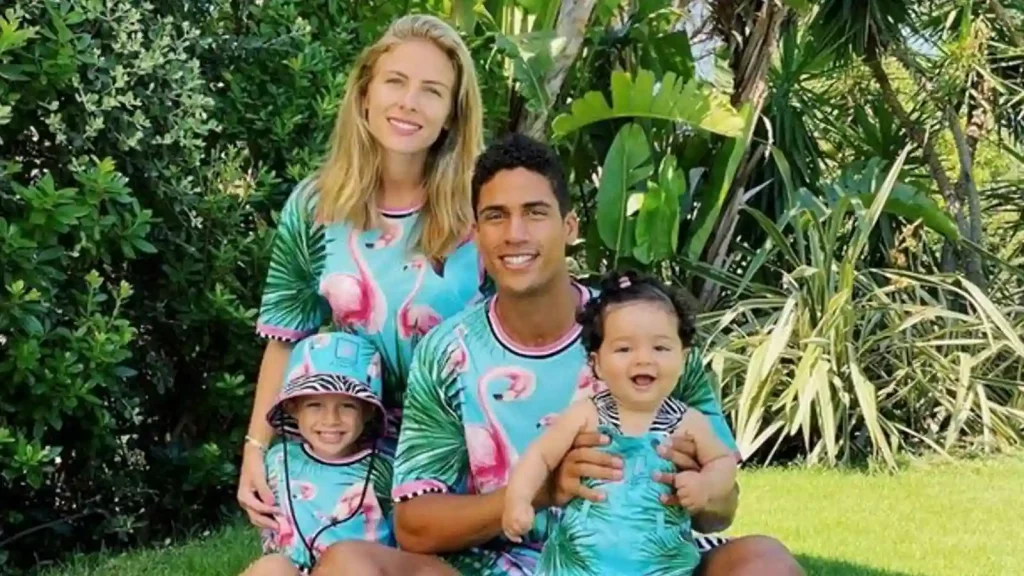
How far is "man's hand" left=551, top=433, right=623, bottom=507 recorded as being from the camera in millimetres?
2266

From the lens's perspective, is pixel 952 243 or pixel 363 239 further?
pixel 952 243

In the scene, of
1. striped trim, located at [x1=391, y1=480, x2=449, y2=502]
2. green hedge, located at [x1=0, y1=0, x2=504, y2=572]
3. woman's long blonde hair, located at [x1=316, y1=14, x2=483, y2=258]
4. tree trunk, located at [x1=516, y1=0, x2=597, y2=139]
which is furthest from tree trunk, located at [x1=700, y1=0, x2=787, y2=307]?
striped trim, located at [x1=391, y1=480, x2=449, y2=502]

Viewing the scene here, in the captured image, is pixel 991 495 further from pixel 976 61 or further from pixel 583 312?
pixel 583 312

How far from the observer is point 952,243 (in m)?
8.88

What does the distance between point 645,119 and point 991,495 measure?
112 inches

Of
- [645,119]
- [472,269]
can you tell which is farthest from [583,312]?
[645,119]

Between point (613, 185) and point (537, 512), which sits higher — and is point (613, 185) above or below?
above

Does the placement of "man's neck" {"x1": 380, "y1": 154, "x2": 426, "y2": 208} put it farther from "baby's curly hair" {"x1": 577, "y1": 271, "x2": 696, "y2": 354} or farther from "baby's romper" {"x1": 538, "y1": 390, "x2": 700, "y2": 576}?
"baby's romper" {"x1": 538, "y1": 390, "x2": 700, "y2": 576}

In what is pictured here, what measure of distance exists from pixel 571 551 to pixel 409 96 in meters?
1.20

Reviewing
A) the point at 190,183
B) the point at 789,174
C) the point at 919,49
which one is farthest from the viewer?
the point at 919,49

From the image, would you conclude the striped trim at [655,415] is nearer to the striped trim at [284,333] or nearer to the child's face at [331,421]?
the child's face at [331,421]

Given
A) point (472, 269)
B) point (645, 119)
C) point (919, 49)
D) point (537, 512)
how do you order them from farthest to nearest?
point (919, 49)
point (645, 119)
point (472, 269)
point (537, 512)

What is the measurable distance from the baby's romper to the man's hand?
0.01 meters

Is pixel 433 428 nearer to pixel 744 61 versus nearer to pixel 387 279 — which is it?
pixel 387 279
